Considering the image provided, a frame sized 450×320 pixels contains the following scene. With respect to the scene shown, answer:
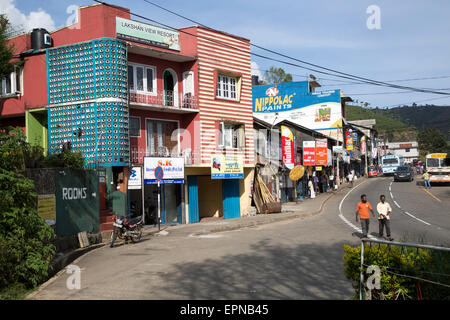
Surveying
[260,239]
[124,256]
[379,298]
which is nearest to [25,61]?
[124,256]

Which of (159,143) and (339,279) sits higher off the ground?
(159,143)

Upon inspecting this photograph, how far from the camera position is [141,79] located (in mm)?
22719

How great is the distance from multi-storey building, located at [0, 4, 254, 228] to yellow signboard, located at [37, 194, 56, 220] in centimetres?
532

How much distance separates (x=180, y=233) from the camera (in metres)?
19.2

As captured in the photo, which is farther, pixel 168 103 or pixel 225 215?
pixel 225 215

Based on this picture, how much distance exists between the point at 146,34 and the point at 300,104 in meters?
37.7

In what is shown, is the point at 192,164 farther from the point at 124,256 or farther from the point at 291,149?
the point at 291,149

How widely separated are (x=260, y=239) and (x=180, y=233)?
4.16m

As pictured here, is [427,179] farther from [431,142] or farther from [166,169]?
[431,142]

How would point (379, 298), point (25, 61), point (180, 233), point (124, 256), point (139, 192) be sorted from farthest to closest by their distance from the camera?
1. point (139, 192)
2. point (25, 61)
3. point (180, 233)
4. point (124, 256)
5. point (379, 298)

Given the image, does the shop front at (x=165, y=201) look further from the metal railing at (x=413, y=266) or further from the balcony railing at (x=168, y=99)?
the metal railing at (x=413, y=266)

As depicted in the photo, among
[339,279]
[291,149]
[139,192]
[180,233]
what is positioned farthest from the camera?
[291,149]

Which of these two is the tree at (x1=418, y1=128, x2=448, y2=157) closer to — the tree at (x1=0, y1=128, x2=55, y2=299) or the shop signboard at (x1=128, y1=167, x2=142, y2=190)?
the shop signboard at (x1=128, y1=167, x2=142, y2=190)

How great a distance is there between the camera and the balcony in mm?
21906
